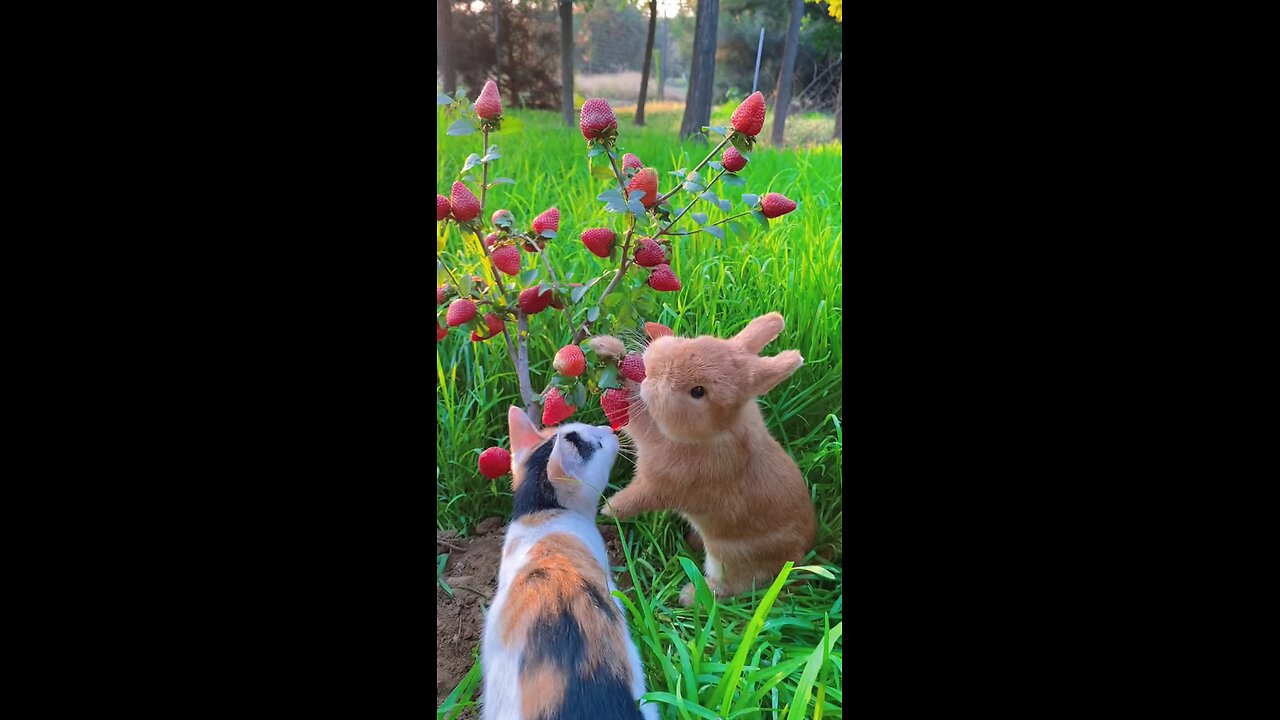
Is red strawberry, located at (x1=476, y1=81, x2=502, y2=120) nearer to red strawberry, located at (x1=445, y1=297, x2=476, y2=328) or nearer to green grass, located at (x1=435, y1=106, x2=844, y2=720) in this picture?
green grass, located at (x1=435, y1=106, x2=844, y2=720)

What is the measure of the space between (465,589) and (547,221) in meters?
0.65

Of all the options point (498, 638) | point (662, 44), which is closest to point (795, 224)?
point (662, 44)

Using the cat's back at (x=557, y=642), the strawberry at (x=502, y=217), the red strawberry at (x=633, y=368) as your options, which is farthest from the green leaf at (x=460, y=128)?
the cat's back at (x=557, y=642)

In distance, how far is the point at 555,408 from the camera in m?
1.28

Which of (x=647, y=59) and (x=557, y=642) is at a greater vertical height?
(x=647, y=59)

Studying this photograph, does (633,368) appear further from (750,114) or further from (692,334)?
(750,114)

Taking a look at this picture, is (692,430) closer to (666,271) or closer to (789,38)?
(666,271)

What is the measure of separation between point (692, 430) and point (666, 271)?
0.93 feet

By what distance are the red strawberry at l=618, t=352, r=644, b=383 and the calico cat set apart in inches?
4.7

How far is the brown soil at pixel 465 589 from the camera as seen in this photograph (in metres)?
1.15

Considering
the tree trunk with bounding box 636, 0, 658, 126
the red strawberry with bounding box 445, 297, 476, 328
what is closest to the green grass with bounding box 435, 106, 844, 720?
the tree trunk with bounding box 636, 0, 658, 126

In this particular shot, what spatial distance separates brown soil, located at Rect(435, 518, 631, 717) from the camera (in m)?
1.15

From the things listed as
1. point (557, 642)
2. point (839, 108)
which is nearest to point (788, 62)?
point (839, 108)

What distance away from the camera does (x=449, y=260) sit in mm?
1411
